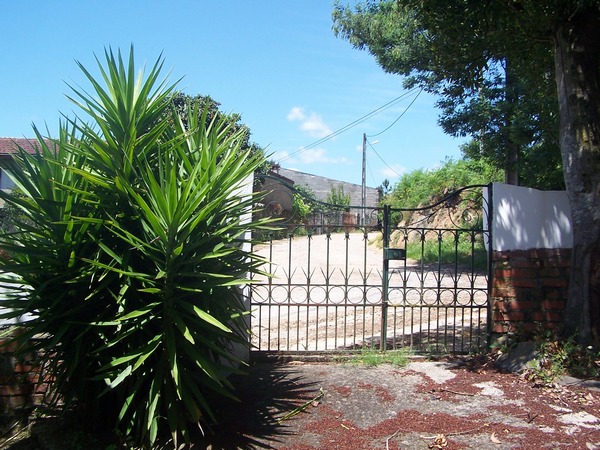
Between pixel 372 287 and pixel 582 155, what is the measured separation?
9.71 ft

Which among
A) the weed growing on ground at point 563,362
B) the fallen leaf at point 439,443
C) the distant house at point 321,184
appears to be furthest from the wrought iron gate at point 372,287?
the distant house at point 321,184

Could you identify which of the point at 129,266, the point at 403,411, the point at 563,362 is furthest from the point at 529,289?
the point at 129,266

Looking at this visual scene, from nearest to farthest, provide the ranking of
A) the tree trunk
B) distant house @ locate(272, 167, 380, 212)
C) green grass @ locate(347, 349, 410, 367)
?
1. the tree trunk
2. green grass @ locate(347, 349, 410, 367)
3. distant house @ locate(272, 167, 380, 212)

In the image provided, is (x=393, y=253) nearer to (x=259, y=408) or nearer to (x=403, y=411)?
(x=403, y=411)

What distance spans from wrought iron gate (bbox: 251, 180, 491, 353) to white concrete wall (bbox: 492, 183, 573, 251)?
15 cm

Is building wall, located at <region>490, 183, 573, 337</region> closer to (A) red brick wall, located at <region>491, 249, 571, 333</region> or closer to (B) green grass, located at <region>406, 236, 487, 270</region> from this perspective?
(A) red brick wall, located at <region>491, 249, 571, 333</region>

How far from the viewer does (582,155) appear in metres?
5.30

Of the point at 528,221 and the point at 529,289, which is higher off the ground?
the point at 528,221

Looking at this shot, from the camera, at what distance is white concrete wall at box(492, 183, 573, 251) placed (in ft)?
19.5

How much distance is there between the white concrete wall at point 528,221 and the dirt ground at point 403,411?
145 centimetres

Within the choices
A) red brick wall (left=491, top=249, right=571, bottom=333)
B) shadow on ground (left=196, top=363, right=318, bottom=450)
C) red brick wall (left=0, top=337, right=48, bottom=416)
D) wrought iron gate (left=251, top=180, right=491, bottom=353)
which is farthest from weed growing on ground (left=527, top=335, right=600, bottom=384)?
red brick wall (left=0, top=337, right=48, bottom=416)

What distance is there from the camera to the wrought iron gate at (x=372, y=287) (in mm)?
5855

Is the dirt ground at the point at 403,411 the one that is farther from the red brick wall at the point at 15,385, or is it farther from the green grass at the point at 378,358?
the red brick wall at the point at 15,385

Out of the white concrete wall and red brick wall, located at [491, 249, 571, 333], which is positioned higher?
the white concrete wall
